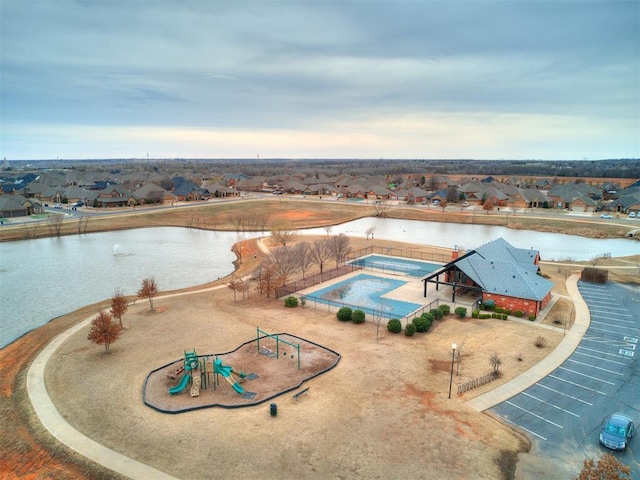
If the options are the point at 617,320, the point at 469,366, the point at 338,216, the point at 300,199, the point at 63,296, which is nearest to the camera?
the point at 469,366

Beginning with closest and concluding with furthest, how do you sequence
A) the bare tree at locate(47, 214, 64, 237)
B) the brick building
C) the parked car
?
the parked car → the brick building → the bare tree at locate(47, 214, 64, 237)

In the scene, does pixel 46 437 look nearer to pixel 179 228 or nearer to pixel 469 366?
pixel 469 366

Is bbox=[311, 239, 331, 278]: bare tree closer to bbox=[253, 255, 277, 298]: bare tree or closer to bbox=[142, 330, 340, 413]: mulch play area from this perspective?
bbox=[253, 255, 277, 298]: bare tree

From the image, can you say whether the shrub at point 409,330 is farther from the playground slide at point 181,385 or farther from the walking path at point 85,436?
the playground slide at point 181,385

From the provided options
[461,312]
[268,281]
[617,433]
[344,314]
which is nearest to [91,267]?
[268,281]

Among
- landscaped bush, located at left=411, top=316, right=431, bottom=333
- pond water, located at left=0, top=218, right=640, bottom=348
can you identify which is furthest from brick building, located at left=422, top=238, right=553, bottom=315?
pond water, located at left=0, top=218, right=640, bottom=348

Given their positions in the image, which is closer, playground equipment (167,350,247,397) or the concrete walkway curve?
the concrete walkway curve

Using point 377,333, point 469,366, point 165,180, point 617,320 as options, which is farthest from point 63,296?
point 165,180
